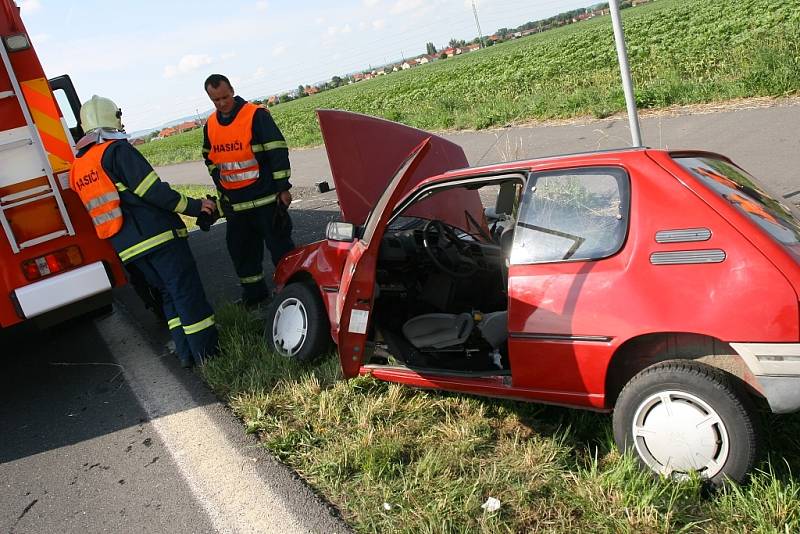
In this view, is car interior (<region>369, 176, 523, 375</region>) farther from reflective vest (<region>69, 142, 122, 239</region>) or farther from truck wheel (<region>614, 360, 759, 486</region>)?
reflective vest (<region>69, 142, 122, 239</region>)

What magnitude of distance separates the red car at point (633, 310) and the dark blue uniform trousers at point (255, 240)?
2022 mm

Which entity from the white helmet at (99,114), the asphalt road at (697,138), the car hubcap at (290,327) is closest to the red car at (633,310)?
the car hubcap at (290,327)

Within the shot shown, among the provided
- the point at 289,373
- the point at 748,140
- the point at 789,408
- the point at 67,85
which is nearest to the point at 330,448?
the point at 289,373

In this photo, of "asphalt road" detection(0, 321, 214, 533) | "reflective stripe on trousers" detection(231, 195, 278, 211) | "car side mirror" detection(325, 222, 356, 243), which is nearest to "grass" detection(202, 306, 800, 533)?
"asphalt road" detection(0, 321, 214, 533)

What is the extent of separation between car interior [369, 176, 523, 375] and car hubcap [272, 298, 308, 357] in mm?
639

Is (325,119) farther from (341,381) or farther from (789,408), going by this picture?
(789,408)

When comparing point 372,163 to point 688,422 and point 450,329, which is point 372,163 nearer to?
point 450,329

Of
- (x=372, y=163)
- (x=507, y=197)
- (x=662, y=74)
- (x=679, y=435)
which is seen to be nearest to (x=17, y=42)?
(x=372, y=163)

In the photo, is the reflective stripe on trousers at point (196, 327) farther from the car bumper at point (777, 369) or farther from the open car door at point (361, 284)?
the car bumper at point (777, 369)

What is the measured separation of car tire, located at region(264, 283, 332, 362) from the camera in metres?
4.38

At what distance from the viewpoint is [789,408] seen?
2436 millimetres

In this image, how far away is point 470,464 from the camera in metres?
3.09

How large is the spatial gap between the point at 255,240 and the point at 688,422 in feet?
14.1

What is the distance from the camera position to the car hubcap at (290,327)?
4.45m
